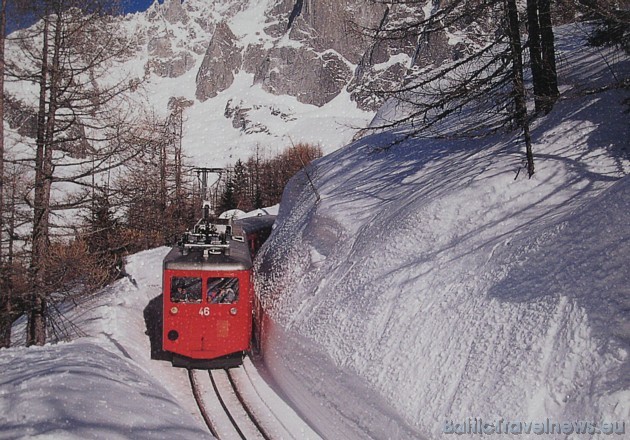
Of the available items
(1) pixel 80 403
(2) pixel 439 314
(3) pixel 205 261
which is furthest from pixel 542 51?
(1) pixel 80 403

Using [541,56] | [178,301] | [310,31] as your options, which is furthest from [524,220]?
[310,31]

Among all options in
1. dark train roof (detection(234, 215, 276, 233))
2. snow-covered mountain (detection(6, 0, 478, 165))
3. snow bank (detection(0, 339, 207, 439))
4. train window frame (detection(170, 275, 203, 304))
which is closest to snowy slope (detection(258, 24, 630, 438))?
train window frame (detection(170, 275, 203, 304))

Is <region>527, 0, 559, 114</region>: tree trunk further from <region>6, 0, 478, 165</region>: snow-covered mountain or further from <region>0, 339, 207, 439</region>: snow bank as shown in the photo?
<region>6, 0, 478, 165</region>: snow-covered mountain

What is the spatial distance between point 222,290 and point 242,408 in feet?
7.61

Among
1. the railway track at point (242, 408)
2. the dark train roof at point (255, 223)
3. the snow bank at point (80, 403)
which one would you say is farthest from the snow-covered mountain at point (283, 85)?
the snow bank at point (80, 403)

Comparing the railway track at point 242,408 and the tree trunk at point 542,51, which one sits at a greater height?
the tree trunk at point 542,51

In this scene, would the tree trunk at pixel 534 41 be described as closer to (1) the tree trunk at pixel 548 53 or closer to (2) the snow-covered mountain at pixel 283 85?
(1) the tree trunk at pixel 548 53

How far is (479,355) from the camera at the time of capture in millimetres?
6215

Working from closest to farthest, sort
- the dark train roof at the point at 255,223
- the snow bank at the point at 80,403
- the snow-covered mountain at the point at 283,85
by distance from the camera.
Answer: the snow bank at the point at 80,403, the dark train roof at the point at 255,223, the snow-covered mountain at the point at 283,85

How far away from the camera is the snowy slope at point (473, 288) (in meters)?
5.43

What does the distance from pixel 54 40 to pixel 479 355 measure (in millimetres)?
8753

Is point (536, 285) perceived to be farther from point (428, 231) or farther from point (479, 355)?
point (428, 231)

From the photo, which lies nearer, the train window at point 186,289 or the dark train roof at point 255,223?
the train window at point 186,289

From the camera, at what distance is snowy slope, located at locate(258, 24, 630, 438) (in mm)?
5426
